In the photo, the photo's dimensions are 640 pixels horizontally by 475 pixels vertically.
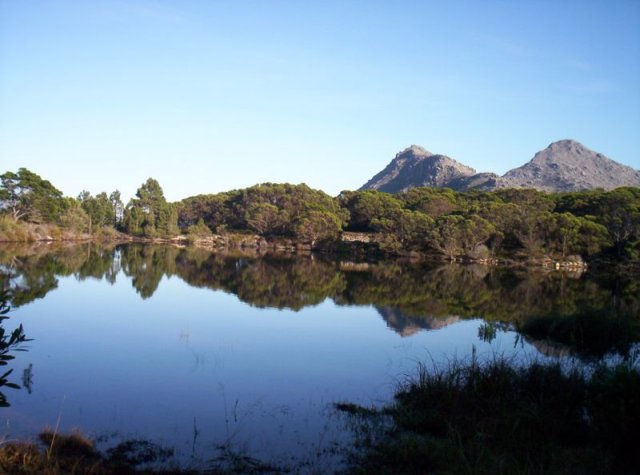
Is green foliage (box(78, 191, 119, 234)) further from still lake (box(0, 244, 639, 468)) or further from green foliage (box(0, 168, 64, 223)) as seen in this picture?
still lake (box(0, 244, 639, 468))

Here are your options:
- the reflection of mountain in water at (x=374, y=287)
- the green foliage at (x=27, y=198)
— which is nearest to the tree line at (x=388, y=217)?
the green foliage at (x=27, y=198)

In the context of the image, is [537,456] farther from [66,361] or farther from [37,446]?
[66,361]

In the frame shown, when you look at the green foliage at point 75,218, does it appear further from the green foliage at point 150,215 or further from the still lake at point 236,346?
the still lake at point 236,346

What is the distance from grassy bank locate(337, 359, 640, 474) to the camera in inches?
233

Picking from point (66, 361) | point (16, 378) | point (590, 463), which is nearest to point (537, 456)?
point (590, 463)

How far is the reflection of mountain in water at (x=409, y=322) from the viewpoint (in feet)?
57.2

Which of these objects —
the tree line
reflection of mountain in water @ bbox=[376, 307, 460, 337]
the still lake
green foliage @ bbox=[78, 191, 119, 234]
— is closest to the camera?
the still lake

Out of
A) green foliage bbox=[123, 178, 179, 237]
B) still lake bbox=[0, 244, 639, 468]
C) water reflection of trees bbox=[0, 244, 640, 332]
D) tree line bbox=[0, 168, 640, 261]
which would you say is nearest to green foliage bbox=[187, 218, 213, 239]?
tree line bbox=[0, 168, 640, 261]

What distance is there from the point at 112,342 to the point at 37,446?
25.7 ft

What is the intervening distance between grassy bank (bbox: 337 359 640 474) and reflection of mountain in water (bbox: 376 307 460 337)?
776 cm

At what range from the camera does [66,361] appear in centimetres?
1171

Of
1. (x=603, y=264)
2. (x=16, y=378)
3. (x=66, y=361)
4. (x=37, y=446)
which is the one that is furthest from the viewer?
(x=603, y=264)

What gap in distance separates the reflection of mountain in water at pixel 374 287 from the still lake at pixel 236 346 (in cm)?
15

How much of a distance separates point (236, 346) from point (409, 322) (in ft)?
23.4
